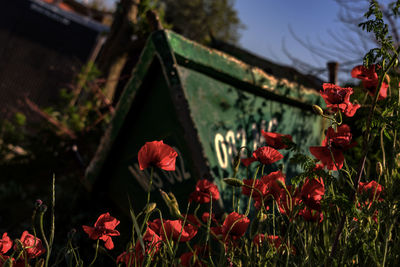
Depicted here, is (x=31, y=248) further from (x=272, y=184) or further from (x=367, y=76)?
(x=367, y=76)

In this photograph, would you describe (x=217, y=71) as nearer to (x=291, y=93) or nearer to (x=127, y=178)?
(x=291, y=93)

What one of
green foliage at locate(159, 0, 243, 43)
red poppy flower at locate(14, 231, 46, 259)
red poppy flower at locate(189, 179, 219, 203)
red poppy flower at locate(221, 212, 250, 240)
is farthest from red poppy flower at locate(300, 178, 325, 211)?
green foliage at locate(159, 0, 243, 43)

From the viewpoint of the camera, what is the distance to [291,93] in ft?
7.60

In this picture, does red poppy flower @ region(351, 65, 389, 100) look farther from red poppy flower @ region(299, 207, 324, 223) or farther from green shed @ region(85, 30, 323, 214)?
green shed @ region(85, 30, 323, 214)

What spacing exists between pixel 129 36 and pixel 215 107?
2.74 meters

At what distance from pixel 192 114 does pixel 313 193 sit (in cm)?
81

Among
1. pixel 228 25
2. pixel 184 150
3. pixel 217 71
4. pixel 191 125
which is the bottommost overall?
pixel 184 150

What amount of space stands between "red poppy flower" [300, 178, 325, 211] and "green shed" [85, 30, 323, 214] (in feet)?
2.06

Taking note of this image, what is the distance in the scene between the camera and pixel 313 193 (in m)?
1.06

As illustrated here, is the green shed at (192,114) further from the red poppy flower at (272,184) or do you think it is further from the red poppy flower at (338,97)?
the red poppy flower at (338,97)

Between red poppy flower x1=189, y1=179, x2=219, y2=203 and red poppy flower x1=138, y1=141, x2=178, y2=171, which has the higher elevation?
red poppy flower x1=138, y1=141, x2=178, y2=171

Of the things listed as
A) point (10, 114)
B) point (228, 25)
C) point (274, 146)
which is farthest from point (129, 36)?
point (228, 25)

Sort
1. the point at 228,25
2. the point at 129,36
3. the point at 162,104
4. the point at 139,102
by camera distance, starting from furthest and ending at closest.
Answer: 1. the point at 228,25
2. the point at 129,36
3. the point at 139,102
4. the point at 162,104

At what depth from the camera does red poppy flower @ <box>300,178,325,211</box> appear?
1055 mm
